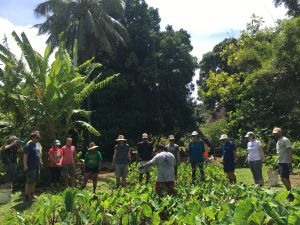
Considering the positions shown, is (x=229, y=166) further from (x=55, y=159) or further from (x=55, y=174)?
(x=55, y=174)

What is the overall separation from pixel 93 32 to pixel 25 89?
11.9 metres

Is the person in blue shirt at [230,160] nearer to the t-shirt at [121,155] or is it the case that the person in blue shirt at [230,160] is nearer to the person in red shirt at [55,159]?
the t-shirt at [121,155]

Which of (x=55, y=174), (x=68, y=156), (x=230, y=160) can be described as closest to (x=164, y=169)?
(x=230, y=160)

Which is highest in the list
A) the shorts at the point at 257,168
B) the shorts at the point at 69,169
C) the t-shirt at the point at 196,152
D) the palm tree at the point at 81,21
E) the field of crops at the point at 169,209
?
the palm tree at the point at 81,21

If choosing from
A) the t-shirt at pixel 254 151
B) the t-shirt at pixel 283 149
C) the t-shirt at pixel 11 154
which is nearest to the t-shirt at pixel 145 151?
the t-shirt at pixel 254 151

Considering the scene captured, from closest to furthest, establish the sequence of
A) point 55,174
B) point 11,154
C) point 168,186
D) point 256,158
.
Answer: point 168,186 → point 256,158 → point 11,154 → point 55,174

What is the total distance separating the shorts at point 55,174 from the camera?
43.2 feet

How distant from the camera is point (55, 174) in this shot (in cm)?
1330

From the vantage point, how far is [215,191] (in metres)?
7.94

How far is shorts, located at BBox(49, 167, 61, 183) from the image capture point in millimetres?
13180

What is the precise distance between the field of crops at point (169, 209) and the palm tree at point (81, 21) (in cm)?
2006

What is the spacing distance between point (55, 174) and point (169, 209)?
7.24 metres

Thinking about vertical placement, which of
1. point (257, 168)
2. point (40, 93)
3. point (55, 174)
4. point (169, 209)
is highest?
point (40, 93)

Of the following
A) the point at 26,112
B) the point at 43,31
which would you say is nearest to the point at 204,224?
the point at 26,112
